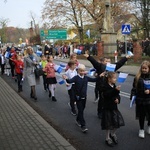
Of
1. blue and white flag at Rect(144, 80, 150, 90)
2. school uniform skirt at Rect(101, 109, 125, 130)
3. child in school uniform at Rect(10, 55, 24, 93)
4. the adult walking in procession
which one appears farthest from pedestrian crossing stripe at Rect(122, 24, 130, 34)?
school uniform skirt at Rect(101, 109, 125, 130)

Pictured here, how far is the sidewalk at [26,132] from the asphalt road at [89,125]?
1.04 feet

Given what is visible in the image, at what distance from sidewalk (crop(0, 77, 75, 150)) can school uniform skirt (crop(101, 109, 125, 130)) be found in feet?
2.46

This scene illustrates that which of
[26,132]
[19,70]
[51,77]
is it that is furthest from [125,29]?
[26,132]

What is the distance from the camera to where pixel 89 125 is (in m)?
6.77

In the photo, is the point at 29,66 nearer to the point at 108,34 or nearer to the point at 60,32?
the point at 108,34

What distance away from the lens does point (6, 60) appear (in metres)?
18.6

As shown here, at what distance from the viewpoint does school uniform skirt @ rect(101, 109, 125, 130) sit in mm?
5270

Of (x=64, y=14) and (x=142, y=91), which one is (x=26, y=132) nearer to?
(x=142, y=91)

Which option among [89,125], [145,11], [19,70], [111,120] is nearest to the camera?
[111,120]

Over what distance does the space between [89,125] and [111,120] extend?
154 cm

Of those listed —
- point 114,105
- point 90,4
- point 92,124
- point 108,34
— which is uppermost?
point 90,4

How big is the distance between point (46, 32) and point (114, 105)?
35.2m

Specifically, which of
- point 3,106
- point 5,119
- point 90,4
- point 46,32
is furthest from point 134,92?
point 90,4

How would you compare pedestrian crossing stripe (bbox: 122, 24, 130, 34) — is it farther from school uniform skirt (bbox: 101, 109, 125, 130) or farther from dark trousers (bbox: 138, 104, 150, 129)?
school uniform skirt (bbox: 101, 109, 125, 130)
